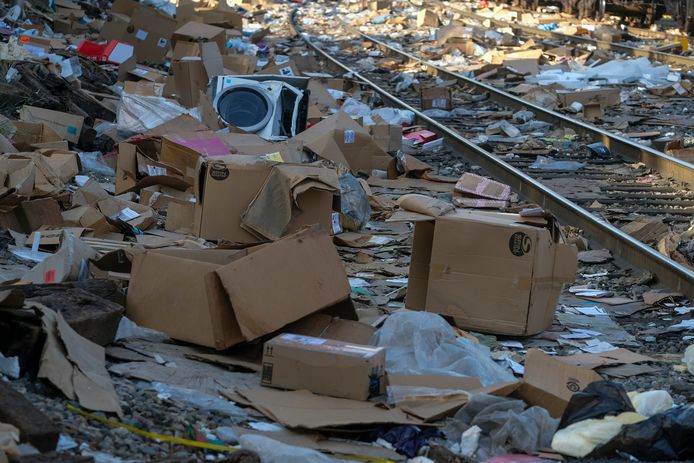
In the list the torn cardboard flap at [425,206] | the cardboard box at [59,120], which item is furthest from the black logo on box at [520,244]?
the cardboard box at [59,120]

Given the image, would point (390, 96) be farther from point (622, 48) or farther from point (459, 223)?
point (459, 223)

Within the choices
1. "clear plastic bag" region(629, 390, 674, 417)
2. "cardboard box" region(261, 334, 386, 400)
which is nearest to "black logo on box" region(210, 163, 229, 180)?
"cardboard box" region(261, 334, 386, 400)

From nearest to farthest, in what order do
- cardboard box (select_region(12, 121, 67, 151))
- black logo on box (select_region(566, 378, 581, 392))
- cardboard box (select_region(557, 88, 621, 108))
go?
black logo on box (select_region(566, 378, 581, 392)), cardboard box (select_region(12, 121, 67, 151)), cardboard box (select_region(557, 88, 621, 108))

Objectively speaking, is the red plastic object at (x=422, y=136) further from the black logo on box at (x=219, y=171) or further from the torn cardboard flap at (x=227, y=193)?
the black logo on box at (x=219, y=171)

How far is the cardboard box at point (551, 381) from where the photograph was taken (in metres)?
4.26

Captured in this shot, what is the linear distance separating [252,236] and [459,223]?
1.66 meters

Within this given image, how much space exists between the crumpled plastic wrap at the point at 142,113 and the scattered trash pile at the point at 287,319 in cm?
35

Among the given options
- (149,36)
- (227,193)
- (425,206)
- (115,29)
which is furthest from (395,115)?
(425,206)

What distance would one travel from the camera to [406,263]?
687 cm

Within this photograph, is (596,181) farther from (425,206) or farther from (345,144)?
(425,206)

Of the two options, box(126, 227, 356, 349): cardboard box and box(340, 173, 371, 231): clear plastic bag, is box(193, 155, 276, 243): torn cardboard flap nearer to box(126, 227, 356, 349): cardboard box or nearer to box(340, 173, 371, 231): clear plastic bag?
box(340, 173, 371, 231): clear plastic bag

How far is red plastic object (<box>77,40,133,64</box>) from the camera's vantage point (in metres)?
14.6

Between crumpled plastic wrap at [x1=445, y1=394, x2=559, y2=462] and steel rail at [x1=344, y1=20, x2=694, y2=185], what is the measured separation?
595cm

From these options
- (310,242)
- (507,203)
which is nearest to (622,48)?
A: (507,203)
